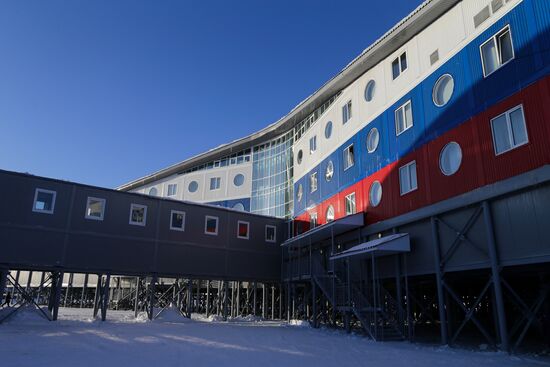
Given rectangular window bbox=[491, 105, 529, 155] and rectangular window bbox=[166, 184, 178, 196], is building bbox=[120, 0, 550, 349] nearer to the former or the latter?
rectangular window bbox=[491, 105, 529, 155]

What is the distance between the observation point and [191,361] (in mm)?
10867

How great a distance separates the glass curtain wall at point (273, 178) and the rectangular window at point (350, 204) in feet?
51.0

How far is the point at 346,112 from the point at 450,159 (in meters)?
9.64

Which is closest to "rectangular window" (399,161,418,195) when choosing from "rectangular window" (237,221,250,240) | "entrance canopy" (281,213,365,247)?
"entrance canopy" (281,213,365,247)

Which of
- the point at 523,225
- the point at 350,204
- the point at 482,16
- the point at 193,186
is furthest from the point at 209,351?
→ the point at 193,186

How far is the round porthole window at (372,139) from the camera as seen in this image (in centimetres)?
2111

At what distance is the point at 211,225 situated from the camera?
27703 millimetres

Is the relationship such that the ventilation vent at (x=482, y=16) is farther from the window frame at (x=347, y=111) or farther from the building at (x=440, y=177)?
the window frame at (x=347, y=111)

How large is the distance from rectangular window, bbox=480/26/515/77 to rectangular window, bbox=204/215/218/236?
18.4 meters

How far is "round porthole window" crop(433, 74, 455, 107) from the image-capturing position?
1653 cm

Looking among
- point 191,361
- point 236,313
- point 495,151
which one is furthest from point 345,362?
point 236,313

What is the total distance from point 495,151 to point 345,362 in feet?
27.6

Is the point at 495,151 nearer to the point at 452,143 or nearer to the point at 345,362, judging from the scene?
the point at 452,143

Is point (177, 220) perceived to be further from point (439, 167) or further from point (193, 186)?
point (193, 186)
